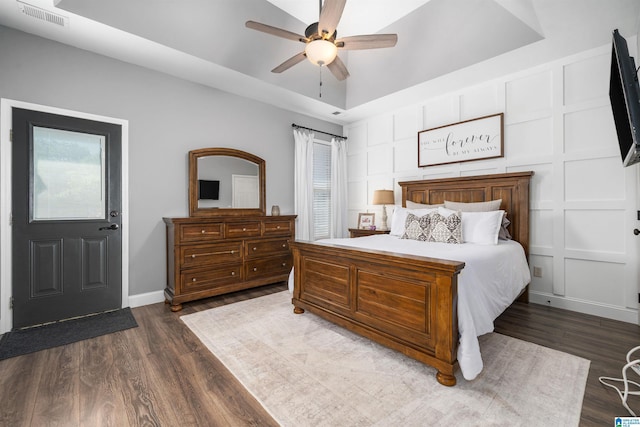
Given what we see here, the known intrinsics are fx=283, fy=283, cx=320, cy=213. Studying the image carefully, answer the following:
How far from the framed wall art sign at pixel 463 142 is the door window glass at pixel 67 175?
413 centimetres

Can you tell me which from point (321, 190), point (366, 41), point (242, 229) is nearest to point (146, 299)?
point (242, 229)

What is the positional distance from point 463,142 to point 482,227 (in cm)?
142

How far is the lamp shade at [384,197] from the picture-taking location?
448cm

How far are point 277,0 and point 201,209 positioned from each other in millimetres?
2630

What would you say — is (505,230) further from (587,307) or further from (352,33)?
(352,33)

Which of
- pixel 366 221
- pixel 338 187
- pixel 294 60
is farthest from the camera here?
pixel 338 187

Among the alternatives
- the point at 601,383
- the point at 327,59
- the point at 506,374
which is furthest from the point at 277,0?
the point at 601,383

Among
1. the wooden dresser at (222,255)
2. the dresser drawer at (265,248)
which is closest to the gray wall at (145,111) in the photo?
the wooden dresser at (222,255)

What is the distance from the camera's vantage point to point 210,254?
3.35 metres

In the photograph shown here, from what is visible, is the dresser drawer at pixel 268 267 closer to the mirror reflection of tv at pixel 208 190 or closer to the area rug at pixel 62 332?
the mirror reflection of tv at pixel 208 190

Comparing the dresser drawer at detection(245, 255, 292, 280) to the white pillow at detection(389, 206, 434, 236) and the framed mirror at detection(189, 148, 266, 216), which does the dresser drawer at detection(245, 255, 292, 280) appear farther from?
the white pillow at detection(389, 206, 434, 236)

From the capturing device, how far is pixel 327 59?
2.54 m

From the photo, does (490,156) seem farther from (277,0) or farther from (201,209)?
(201,209)

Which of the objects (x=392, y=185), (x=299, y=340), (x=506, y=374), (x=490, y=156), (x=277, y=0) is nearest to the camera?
(x=506, y=374)
